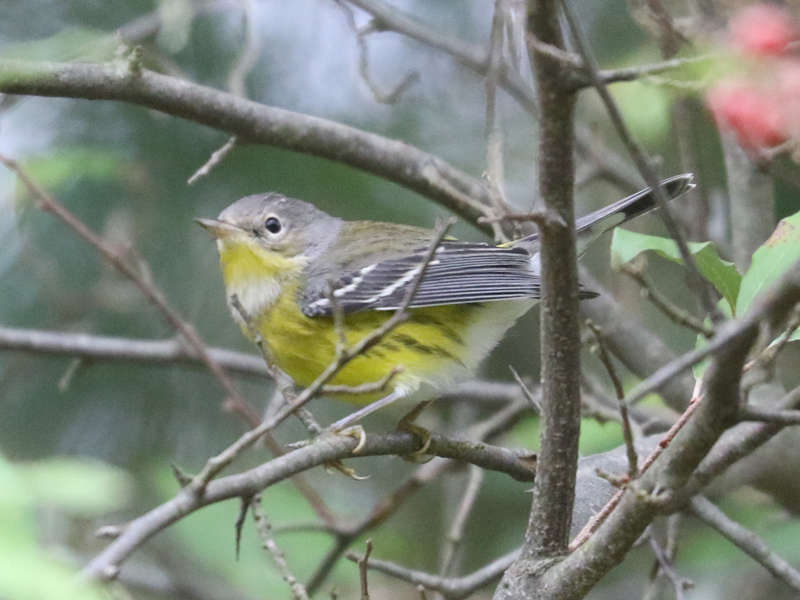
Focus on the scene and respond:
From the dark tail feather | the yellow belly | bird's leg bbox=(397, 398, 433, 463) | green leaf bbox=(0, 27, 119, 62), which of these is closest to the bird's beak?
the yellow belly

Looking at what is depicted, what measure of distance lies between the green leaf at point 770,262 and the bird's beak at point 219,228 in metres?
1.89

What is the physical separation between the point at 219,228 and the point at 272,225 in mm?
304

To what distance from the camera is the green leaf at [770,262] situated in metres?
2.22

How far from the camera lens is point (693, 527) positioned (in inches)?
191

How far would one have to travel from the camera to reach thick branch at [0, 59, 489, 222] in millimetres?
2916

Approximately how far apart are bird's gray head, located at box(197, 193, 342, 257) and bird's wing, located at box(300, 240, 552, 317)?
0.29 metres

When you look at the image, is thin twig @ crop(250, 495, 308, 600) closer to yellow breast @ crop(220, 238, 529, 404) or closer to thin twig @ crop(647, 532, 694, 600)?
yellow breast @ crop(220, 238, 529, 404)

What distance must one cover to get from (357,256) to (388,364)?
0.64 m

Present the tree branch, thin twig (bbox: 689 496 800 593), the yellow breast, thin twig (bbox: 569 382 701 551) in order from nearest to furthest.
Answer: the tree branch → thin twig (bbox: 569 382 701 551) → thin twig (bbox: 689 496 800 593) → the yellow breast

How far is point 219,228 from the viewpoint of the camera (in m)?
3.69

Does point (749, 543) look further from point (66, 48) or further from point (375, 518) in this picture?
point (66, 48)

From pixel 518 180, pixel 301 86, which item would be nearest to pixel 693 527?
pixel 518 180

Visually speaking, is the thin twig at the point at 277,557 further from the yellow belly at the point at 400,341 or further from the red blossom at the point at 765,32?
the red blossom at the point at 765,32

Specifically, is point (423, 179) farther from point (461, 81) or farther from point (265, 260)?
point (461, 81)
